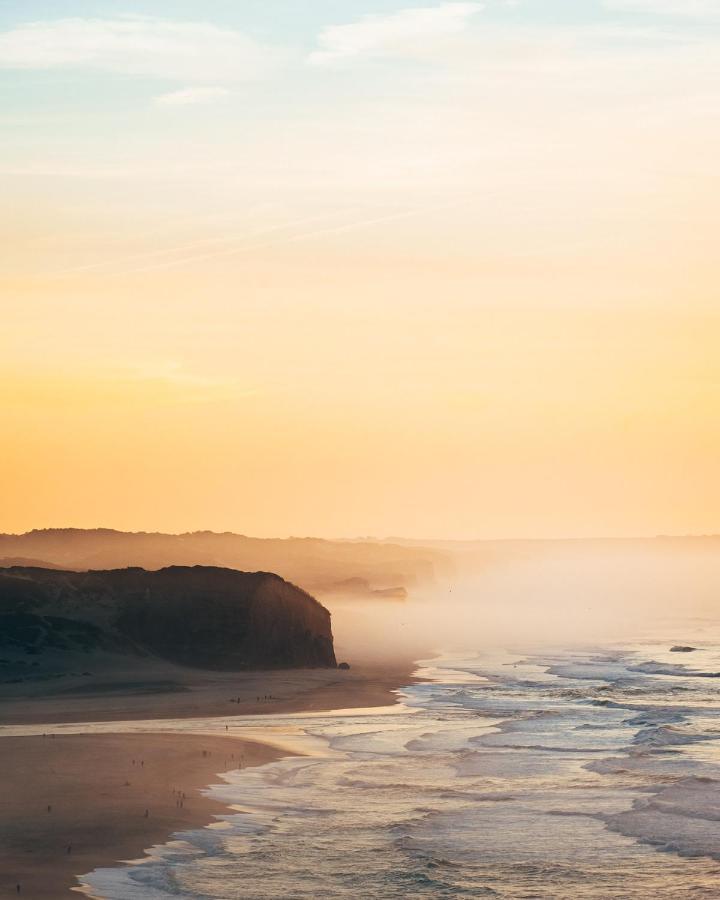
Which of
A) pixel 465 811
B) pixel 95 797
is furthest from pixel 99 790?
pixel 465 811

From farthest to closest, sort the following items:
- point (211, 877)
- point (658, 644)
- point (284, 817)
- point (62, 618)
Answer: point (658, 644), point (62, 618), point (284, 817), point (211, 877)

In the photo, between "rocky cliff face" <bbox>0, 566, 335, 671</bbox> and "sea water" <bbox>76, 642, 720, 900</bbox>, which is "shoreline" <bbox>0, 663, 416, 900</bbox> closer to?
"sea water" <bbox>76, 642, 720, 900</bbox>

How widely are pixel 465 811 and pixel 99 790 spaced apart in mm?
7521

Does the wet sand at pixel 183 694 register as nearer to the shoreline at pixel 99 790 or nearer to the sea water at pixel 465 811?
the shoreline at pixel 99 790

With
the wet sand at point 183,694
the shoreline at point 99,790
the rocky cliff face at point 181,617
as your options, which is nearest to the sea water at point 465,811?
the shoreline at point 99,790

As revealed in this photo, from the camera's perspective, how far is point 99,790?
88.6 feet

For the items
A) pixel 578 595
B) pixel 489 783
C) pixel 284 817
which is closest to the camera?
pixel 284 817

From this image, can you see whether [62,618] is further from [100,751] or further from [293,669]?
[100,751]

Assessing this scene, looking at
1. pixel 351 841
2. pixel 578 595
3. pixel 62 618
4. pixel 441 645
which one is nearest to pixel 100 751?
pixel 351 841

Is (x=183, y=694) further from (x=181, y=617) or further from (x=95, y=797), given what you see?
(x=95, y=797)

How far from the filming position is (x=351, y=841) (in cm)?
2294

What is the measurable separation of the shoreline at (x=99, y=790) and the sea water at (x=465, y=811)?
0.63m

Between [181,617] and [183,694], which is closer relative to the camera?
[183,694]

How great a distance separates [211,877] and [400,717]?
23.8 metres
